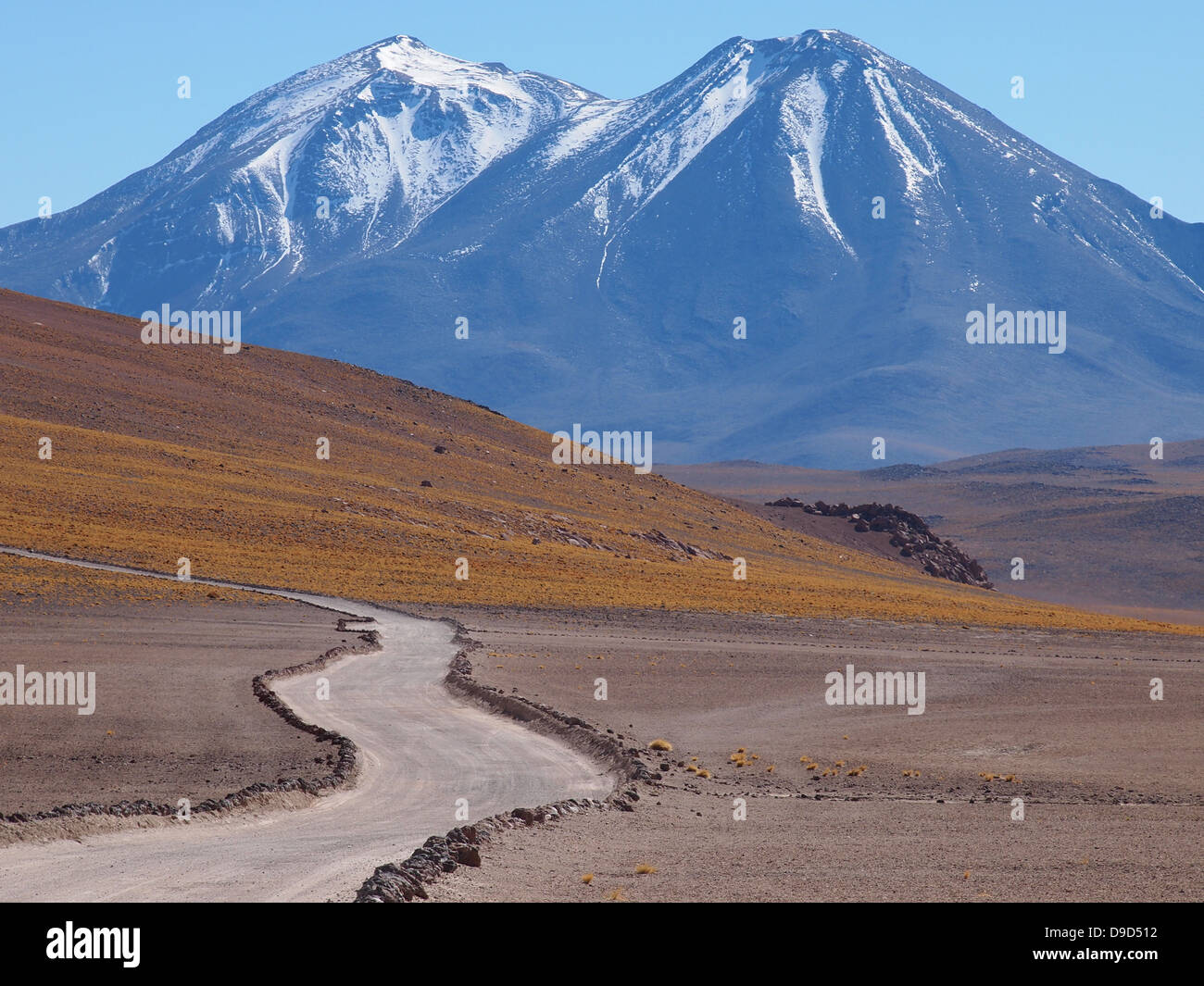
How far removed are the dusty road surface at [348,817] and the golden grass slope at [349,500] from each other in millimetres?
19208

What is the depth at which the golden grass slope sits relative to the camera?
161 feet

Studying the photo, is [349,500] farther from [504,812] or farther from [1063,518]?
[1063,518]

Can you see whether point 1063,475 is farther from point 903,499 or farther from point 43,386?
point 43,386

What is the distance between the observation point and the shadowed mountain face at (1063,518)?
98000mm

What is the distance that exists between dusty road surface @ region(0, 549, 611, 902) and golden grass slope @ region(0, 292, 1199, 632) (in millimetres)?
19208

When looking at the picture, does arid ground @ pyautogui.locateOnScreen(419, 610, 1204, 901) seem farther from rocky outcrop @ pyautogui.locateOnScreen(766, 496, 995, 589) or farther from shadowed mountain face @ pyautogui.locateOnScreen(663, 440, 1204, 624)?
shadowed mountain face @ pyautogui.locateOnScreen(663, 440, 1204, 624)

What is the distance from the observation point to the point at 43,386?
75.9 meters

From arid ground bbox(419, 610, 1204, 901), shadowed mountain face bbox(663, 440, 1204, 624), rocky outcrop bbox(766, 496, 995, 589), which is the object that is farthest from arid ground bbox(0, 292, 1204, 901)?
shadowed mountain face bbox(663, 440, 1204, 624)

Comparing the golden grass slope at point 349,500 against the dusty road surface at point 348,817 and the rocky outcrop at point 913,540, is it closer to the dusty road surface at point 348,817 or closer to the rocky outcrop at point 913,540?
the rocky outcrop at point 913,540

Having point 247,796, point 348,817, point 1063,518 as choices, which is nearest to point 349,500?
point 247,796

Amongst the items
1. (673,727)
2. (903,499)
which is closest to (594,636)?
(673,727)

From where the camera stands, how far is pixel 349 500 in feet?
208

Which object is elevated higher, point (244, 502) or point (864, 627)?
point (244, 502)
